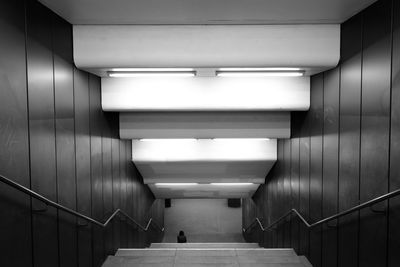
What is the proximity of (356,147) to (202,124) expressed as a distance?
306 centimetres

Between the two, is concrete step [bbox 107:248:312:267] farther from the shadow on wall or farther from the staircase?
the shadow on wall

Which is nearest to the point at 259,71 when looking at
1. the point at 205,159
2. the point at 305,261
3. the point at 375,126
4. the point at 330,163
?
the point at 330,163

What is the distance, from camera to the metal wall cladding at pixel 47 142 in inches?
98.9

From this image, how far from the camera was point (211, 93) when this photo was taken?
498 cm

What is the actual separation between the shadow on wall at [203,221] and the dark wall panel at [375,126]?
1174cm

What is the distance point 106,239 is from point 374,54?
178 inches

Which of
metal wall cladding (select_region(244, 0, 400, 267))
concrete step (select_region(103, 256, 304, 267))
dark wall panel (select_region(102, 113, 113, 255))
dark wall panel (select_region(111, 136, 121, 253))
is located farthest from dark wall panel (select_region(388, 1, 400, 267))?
dark wall panel (select_region(111, 136, 121, 253))

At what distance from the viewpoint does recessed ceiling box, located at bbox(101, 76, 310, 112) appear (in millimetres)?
4965

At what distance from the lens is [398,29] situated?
2.68 metres

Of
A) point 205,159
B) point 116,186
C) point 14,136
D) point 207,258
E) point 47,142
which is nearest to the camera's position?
point 14,136

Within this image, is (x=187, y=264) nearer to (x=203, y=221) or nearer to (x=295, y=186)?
(x=295, y=186)

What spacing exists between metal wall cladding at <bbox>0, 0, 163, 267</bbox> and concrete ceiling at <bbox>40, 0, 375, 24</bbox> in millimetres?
347

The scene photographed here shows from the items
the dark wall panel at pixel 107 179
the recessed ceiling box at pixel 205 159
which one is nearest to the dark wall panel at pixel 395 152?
the dark wall panel at pixel 107 179

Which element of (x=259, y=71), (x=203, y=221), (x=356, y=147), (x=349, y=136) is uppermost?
(x=259, y=71)
